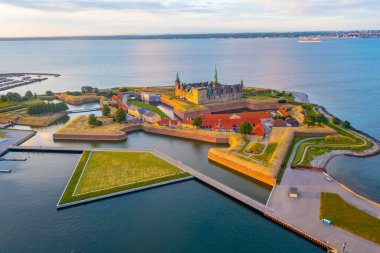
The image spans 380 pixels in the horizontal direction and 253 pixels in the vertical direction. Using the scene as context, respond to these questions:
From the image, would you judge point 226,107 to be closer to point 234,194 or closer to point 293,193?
point 234,194

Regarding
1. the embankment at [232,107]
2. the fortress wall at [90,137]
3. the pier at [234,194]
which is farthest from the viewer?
the embankment at [232,107]

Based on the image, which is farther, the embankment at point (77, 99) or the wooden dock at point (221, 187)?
the embankment at point (77, 99)

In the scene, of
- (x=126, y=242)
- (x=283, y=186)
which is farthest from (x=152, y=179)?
(x=283, y=186)

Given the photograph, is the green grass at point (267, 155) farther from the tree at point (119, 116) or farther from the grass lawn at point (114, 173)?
the tree at point (119, 116)

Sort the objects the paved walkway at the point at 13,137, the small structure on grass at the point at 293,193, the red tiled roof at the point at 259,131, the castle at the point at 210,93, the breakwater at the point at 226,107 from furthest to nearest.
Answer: the castle at the point at 210,93 < the breakwater at the point at 226,107 < the red tiled roof at the point at 259,131 < the paved walkway at the point at 13,137 < the small structure on grass at the point at 293,193

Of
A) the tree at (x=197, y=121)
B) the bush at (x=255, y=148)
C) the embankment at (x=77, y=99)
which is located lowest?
the bush at (x=255, y=148)

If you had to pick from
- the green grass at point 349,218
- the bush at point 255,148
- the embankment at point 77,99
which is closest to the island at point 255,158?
the green grass at point 349,218

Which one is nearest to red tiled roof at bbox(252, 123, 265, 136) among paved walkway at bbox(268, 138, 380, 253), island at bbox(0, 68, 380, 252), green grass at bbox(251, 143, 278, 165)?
island at bbox(0, 68, 380, 252)
